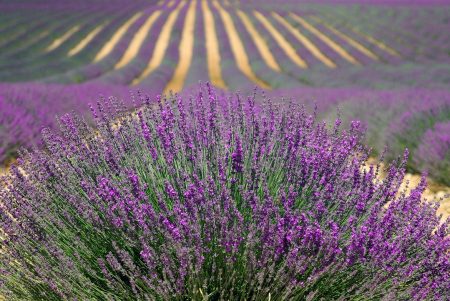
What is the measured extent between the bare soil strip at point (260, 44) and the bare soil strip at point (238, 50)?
0.84 meters

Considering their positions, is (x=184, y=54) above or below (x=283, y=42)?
above

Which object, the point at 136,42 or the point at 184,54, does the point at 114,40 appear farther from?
the point at 184,54

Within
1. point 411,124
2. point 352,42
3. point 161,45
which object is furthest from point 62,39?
point 411,124

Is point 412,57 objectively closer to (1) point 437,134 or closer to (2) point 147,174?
(1) point 437,134

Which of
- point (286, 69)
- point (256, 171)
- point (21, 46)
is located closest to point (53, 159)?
point (256, 171)

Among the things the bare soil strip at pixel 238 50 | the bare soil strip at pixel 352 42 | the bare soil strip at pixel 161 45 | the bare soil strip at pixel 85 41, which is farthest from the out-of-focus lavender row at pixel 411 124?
the bare soil strip at pixel 85 41

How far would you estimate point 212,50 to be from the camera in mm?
23656

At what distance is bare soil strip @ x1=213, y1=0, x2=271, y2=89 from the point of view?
680 inches

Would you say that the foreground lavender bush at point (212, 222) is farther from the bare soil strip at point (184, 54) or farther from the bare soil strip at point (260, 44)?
the bare soil strip at point (260, 44)

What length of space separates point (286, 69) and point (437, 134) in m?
13.7

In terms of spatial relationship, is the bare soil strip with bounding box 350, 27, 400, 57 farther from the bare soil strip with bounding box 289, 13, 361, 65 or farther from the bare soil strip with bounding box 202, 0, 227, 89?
the bare soil strip with bounding box 202, 0, 227, 89

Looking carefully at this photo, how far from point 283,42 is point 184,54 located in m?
5.90

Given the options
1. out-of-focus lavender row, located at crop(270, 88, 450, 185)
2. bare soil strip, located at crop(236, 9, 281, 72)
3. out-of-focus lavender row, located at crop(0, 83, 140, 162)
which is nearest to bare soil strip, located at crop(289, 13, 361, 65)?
bare soil strip, located at crop(236, 9, 281, 72)

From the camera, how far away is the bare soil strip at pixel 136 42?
68.3 ft
